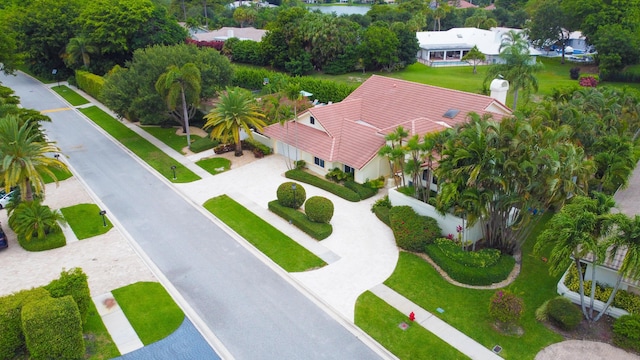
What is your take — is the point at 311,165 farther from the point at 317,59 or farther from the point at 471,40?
the point at 471,40

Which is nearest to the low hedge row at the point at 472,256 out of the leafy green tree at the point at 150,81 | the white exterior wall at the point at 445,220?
the white exterior wall at the point at 445,220

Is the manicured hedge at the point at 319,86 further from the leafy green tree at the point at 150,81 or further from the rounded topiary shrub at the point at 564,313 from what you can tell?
the rounded topiary shrub at the point at 564,313

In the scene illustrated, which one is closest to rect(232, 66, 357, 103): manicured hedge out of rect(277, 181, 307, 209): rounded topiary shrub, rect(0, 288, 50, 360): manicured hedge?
rect(277, 181, 307, 209): rounded topiary shrub

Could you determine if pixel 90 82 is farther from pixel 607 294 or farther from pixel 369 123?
pixel 607 294

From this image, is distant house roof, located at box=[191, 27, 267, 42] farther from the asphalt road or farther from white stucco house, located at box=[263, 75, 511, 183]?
the asphalt road

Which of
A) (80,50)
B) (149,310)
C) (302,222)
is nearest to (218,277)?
(149,310)

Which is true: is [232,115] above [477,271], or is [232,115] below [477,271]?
above
